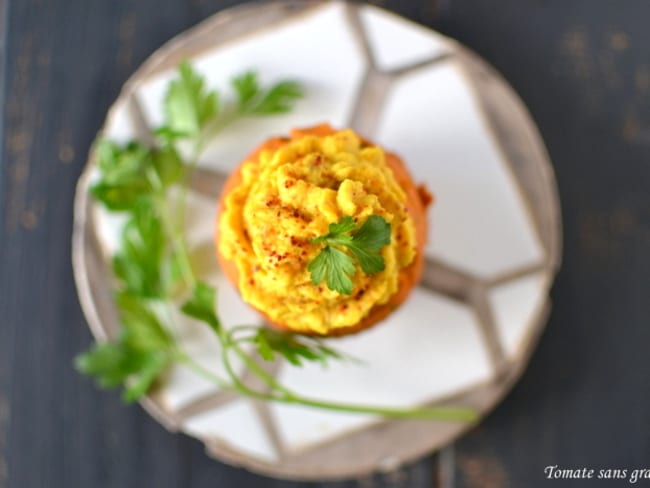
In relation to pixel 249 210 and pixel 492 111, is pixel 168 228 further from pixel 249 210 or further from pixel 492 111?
pixel 492 111

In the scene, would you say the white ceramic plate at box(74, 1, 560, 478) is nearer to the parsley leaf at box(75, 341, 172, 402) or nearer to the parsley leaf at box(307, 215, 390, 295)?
the parsley leaf at box(75, 341, 172, 402)

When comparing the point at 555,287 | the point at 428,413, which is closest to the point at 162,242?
the point at 428,413


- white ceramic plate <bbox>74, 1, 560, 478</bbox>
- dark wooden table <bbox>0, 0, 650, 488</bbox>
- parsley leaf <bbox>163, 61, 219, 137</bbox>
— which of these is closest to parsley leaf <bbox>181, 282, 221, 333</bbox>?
white ceramic plate <bbox>74, 1, 560, 478</bbox>

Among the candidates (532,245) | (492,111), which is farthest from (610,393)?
(492,111)

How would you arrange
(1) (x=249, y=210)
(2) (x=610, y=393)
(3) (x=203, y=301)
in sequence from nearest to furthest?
(1) (x=249, y=210) < (3) (x=203, y=301) < (2) (x=610, y=393)

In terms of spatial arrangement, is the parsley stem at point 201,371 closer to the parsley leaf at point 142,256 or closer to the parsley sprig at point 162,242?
the parsley sprig at point 162,242

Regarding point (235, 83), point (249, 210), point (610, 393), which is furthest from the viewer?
point (610, 393)

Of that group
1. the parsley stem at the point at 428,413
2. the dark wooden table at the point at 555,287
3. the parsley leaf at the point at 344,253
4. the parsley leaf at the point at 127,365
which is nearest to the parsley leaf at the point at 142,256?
the parsley leaf at the point at 127,365

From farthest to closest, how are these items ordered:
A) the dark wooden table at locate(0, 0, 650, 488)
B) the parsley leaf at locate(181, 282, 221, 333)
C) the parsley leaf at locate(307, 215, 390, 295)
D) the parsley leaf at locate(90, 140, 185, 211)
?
1. the dark wooden table at locate(0, 0, 650, 488)
2. the parsley leaf at locate(90, 140, 185, 211)
3. the parsley leaf at locate(181, 282, 221, 333)
4. the parsley leaf at locate(307, 215, 390, 295)
